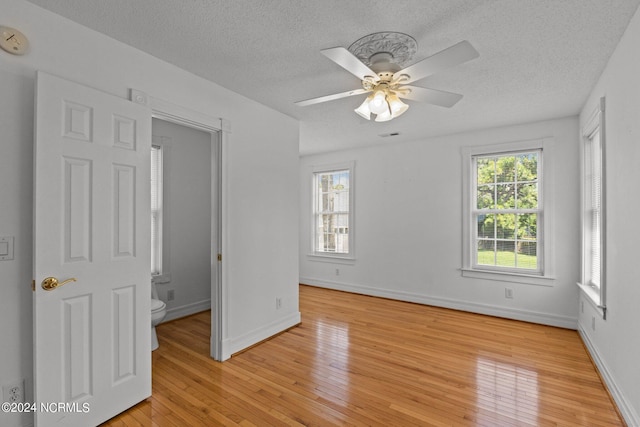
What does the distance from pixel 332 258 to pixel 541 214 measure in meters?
3.15

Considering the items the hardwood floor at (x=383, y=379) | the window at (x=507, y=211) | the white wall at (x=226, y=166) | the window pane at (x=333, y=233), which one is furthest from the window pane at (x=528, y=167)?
the white wall at (x=226, y=166)

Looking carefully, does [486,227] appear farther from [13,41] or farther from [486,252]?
[13,41]

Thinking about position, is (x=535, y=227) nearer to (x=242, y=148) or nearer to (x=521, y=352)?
(x=521, y=352)

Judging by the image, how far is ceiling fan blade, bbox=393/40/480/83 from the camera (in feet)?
5.15

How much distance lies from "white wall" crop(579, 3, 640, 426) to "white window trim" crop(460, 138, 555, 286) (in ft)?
4.02

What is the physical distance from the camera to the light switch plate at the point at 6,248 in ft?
5.54

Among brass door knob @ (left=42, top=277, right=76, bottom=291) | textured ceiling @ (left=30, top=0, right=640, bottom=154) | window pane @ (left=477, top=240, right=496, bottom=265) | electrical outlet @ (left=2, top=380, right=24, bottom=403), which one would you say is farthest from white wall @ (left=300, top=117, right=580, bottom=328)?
electrical outlet @ (left=2, top=380, right=24, bottom=403)

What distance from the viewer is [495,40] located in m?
2.10

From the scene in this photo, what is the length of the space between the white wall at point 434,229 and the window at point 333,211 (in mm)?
148

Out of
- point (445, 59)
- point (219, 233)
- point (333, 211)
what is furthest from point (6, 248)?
point (333, 211)

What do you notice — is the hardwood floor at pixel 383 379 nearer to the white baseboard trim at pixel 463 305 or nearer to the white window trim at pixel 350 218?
the white baseboard trim at pixel 463 305

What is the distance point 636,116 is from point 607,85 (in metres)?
0.75

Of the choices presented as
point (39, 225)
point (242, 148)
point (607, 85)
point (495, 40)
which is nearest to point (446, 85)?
point (495, 40)

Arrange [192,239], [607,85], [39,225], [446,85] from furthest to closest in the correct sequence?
[192,239], [446,85], [607,85], [39,225]
